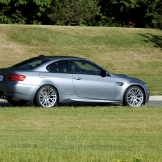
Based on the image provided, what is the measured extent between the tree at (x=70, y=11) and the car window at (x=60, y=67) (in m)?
33.5

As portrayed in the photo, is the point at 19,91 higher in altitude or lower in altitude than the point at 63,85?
lower

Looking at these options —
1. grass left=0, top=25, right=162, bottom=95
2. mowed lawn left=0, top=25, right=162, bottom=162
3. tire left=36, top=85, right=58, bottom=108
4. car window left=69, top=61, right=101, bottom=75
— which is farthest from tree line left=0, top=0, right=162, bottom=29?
tire left=36, top=85, right=58, bottom=108

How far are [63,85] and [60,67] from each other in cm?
64

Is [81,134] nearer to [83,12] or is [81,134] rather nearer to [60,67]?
[60,67]

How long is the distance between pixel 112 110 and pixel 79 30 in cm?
2906

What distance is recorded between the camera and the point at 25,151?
9.80 meters

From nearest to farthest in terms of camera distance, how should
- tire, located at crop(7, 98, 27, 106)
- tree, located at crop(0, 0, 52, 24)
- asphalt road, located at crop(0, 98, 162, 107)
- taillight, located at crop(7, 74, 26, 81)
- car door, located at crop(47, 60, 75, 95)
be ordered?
taillight, located at crop(7, 74, 26, 81) → car door, located at crop(47, 60, 75, 95) → tire, located at crop(7, 98, 27, 106) → asphalt road, located at crop(0, 98, 162, 107) → tree, located at crop(0, 0, 52, 24)

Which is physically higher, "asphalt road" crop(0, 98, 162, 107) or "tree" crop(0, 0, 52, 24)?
"tree" crop(0, 0, 52, 24)

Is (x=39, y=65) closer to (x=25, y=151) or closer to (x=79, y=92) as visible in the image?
(x=79, y=92)

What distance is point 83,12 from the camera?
53.1 m

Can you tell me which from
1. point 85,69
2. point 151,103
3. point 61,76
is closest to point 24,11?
point 151,103

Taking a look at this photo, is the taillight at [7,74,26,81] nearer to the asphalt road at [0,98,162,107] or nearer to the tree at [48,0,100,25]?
the asphalt road at [0,98,162,107]

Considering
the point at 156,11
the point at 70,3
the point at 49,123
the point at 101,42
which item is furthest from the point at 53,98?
the point at 156,11

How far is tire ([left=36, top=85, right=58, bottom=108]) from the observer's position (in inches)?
714
